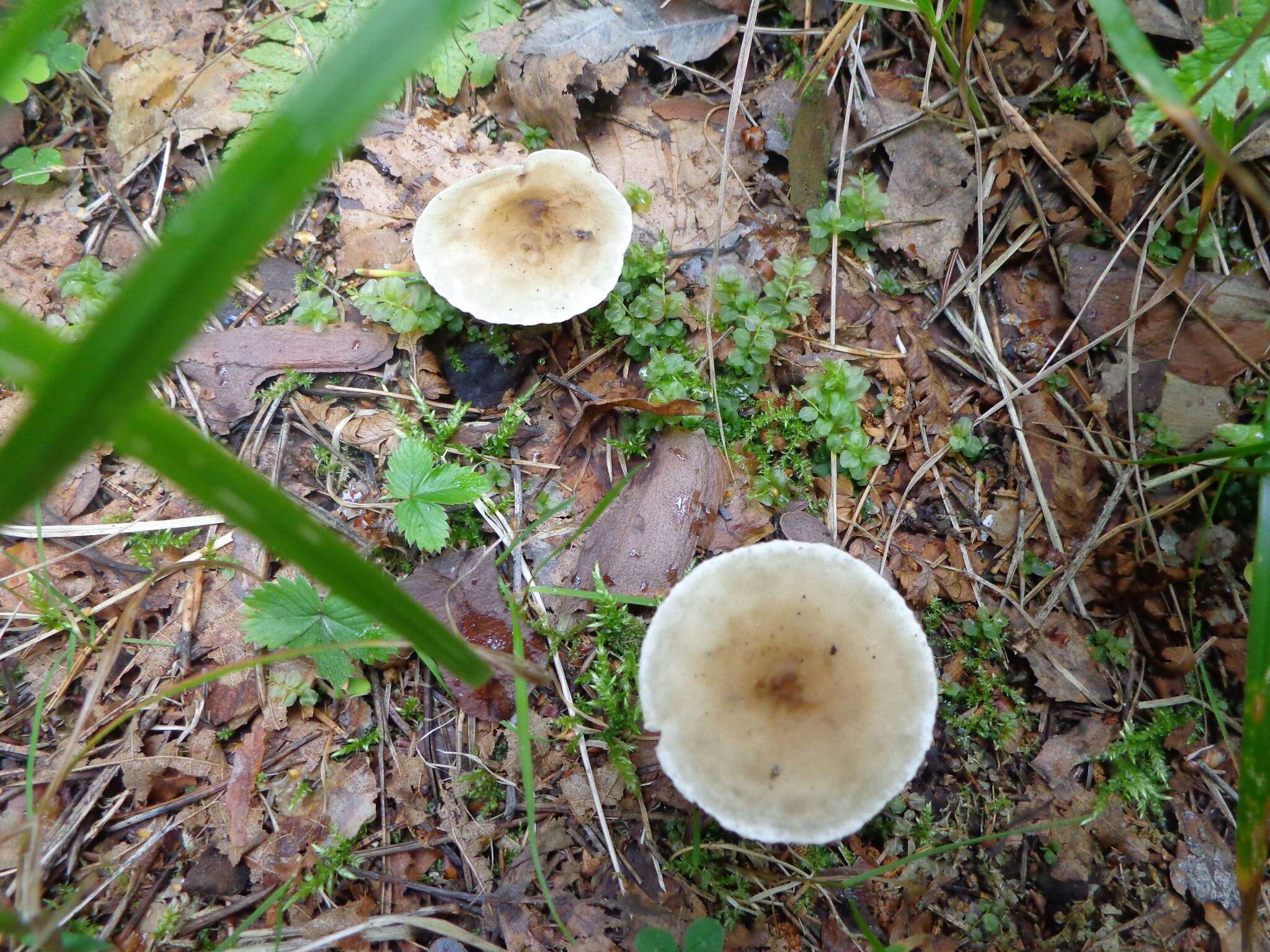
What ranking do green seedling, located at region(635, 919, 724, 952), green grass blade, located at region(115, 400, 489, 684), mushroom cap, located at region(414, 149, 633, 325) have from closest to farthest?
green grass blade, located at region(115, 400, 489, 684)
green seedling, located at region(635, 919, 724, 952)
mushroom cap, located at region(414, 149, 633, 325)

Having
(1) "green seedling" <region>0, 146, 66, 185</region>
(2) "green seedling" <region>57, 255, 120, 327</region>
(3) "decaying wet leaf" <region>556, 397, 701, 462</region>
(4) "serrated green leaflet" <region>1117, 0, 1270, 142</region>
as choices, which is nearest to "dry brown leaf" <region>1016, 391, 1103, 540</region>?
(4) "serrated green leaflet" <region>1117, 0, 1270, 142</region>

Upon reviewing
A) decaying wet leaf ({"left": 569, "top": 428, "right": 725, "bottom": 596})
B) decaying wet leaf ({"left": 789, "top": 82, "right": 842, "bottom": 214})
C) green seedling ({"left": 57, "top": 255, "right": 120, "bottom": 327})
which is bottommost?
decaying wet leaf ({"left": 569, "top": 428, "right": 725, "bottom": 596})

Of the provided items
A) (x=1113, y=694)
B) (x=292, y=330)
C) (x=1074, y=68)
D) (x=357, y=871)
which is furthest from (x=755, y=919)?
(x=1074, y=68)

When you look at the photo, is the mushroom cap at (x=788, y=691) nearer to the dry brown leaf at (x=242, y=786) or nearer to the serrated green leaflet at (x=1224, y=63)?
the dry brown leaf at (x=242, y=786)

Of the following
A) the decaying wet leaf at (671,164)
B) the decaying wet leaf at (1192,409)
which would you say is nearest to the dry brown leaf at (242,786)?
the decaying wet leaf at (671,164)

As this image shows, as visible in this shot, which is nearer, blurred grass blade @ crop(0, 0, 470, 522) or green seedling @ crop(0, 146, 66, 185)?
blurred grass blade @ crop(0, 0, 470, 522)

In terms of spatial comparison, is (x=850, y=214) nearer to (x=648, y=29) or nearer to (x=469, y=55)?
(x=648, y=29)

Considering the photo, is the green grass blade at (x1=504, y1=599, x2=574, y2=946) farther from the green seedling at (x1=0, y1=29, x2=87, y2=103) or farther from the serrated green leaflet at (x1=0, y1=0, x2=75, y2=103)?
the green seedling at (x1=0, y1=29, x2=87, y2=103)

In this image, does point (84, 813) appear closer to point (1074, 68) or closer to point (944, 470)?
point (944, 470)
